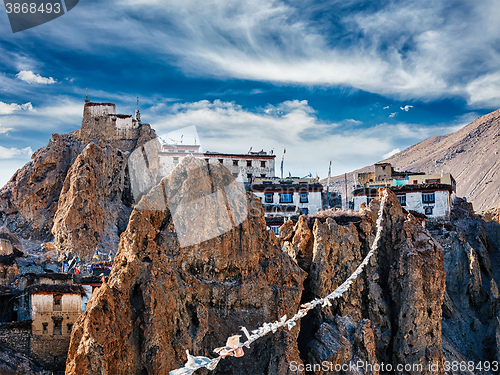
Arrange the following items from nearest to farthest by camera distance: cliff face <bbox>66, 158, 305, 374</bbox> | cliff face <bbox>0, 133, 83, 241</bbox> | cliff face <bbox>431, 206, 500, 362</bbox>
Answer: cliff face <bbox>66, 158, 305, 374</bbox> → cliff face <bbox>431, 206, 500, 362</bbox> → cliff face <bbox>0, 133, 83, 241</bbox>

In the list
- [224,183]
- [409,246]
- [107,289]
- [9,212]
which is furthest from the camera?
[9,212]

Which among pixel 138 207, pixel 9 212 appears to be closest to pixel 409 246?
pixel 138 207

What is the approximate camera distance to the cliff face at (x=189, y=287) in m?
25.9

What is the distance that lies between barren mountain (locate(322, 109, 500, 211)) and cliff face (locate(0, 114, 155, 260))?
221 feet

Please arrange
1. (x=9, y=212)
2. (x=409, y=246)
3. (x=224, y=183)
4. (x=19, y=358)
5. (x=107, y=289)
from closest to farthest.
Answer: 1. (x=107, y=289)
2. (x=224, y=183)
3. (x=19, y=358)
4. (x=409, y=246)
5. (x=9, y=212)

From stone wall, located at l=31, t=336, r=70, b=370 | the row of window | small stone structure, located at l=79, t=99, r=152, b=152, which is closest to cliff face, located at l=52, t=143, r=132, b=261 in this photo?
small stone structure, located at l=79, t=99, r=152, b=152

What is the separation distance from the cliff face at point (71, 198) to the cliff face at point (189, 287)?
27258mm

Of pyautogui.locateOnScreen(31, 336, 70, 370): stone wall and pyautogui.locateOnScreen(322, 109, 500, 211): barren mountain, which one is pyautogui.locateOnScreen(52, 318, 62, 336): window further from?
pyautogui.locateOnScreen(322, 109, 500, 211): barren mountain

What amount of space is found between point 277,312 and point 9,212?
149ft

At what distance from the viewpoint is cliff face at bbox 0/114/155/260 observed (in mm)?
56625

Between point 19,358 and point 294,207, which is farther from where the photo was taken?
point 294,207

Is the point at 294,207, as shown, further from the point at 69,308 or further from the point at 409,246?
the point at 69,308

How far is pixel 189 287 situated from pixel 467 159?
454ft

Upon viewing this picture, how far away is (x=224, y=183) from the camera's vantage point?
3316 centimetres
